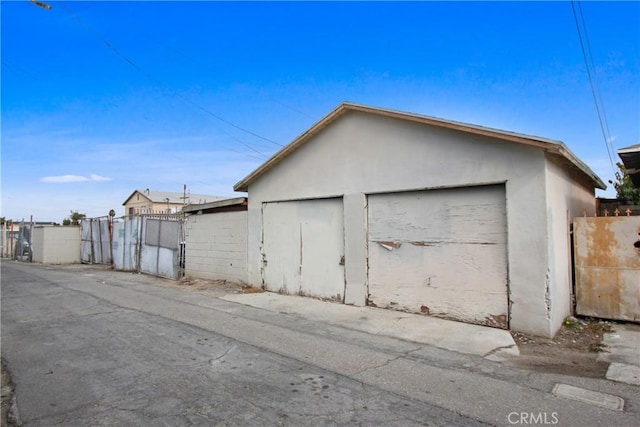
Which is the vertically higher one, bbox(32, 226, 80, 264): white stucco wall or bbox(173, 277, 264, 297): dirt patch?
bbox(32, 226, 80, 264): white stucco wall

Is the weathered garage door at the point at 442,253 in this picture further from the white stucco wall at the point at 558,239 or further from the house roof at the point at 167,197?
the house roof at the point at 167,197

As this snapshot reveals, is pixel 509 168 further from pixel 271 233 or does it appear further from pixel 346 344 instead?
pixel 271 233

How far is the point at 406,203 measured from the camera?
8500mm

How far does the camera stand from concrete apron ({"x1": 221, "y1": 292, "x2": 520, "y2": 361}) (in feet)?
20.1

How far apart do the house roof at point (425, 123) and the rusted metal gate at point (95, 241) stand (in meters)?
12.0

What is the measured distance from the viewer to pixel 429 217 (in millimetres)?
8109

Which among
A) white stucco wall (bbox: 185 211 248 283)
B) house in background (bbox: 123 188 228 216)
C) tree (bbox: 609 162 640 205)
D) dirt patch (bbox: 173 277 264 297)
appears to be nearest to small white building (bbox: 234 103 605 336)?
dirt patch (bbox: 173 277 264 297)

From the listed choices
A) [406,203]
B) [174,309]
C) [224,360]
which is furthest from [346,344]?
[174,309]

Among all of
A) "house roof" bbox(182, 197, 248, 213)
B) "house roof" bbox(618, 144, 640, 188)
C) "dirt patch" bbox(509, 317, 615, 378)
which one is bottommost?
"dirt patch" bbox(509, 317, 615, 378)

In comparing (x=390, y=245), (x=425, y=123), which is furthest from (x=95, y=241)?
(x=425, y=123)

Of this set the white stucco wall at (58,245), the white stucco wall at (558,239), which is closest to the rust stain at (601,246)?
the white stucco wall at (558,239)

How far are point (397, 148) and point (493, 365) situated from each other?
4.78 meters

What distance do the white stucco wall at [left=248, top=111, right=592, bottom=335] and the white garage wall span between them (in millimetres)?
16

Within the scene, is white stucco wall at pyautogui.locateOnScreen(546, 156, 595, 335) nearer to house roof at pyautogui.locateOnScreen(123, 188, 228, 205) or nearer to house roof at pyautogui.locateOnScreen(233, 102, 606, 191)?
house roof at pyautogui.locateOnScreen(233, 102, 606, 191)
